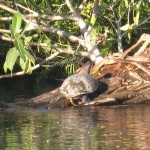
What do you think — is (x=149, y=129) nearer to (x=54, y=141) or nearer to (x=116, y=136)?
(x=116, y=136)

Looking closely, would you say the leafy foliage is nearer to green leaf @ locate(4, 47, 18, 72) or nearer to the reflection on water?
green leaf @ locate(4, 47, 18, 72)

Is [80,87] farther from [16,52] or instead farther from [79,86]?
[16,52]

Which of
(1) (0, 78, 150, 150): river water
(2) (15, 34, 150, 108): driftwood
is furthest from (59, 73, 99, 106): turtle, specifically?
(1) (0, 78, 150, 150): river water

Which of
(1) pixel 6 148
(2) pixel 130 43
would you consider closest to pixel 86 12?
(2) pixel 130 43

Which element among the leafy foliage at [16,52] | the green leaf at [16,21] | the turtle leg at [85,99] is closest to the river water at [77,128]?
the turtle leg at [85,99]

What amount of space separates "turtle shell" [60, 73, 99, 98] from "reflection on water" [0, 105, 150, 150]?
0.64 metres

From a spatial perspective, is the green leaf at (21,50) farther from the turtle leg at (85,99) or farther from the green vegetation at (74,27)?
the turtle leg at (85,99)

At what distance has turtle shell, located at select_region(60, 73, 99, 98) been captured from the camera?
44.4 ft

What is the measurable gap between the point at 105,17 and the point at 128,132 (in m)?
7.73

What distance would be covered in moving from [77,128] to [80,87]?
3.63 meters

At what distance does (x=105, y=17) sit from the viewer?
16.9m

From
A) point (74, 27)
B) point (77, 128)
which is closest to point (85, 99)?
point (77, 128)

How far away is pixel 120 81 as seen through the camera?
13781 millimetres

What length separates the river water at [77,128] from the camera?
8609mm
